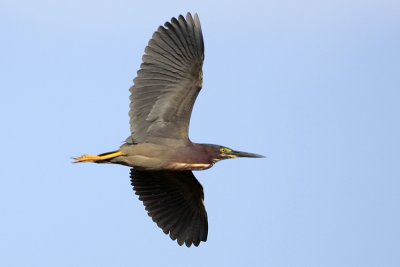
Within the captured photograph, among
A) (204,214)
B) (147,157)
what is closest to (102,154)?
(147,157)

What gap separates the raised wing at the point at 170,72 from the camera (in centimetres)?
1381

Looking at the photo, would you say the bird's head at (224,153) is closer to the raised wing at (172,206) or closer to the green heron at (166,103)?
the green heron at (166,103)

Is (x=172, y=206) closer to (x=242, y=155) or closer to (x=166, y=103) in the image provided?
(x=242, y=155)

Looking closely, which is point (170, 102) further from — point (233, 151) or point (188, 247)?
point (188, 247)

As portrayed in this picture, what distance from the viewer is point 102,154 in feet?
45.8

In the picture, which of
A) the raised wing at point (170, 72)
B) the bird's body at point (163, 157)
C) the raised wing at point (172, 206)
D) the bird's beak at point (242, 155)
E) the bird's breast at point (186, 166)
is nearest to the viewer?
the raised wing at point (170, 72)

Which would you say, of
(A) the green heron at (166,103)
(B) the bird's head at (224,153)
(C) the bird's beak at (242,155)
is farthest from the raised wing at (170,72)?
(C) the bird's beak at (242,155)

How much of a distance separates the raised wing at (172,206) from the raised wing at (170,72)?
2.05 m

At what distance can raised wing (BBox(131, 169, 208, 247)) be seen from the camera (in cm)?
1574

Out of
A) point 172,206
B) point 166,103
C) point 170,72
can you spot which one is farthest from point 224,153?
point 170,72

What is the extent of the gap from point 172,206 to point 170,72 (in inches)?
118

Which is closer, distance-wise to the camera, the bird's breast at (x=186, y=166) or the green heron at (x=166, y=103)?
the green heron at (x=166, y=103)

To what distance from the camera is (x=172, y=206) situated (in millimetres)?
15805

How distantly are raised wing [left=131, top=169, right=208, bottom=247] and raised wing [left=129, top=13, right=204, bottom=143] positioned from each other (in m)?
→ 2.05
